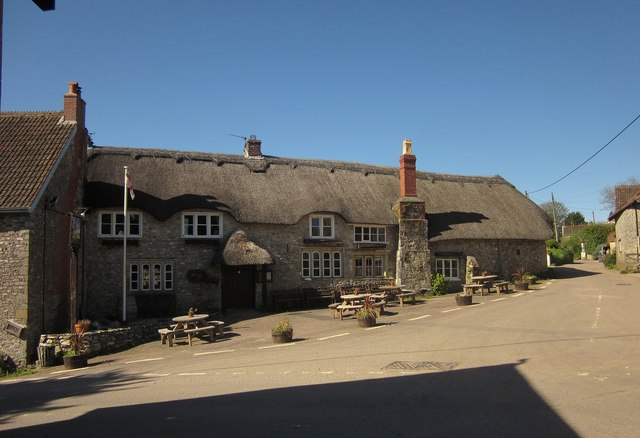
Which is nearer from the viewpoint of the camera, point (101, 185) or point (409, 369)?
point (409, 369)

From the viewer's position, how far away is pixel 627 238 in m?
36.2

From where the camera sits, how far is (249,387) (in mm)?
9203

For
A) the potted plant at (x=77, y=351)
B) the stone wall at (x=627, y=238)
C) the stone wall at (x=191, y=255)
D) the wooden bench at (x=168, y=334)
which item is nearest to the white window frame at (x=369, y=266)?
the stone wall at (x=191, y=255)

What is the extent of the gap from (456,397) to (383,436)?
2094 millimetres

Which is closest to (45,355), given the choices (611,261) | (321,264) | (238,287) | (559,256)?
(238,287)

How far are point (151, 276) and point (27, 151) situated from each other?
22.9ft

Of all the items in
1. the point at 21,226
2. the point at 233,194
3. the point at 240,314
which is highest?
the point at 233,194

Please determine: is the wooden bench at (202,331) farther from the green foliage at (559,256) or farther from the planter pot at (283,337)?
the green foliage at (559,256)

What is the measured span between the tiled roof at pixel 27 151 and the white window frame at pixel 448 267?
1868 centimetres

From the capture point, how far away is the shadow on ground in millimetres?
6352

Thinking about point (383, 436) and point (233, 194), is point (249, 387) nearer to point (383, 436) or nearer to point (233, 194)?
point (383, 436)

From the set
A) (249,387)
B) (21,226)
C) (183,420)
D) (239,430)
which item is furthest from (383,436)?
(21,226)

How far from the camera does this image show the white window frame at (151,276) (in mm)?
22000

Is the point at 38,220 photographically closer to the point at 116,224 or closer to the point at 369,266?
the point at 116,224
